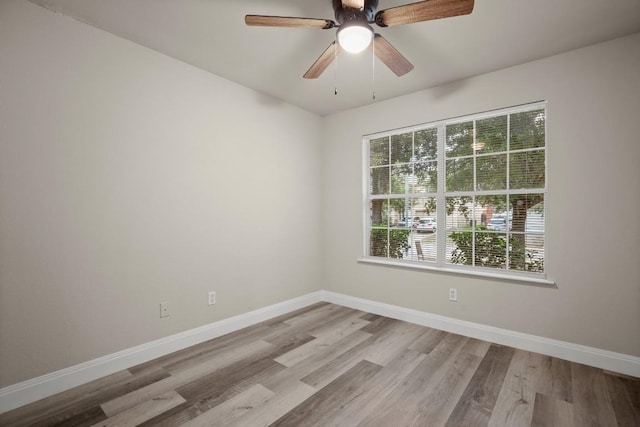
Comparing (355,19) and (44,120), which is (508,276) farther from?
(44,120)

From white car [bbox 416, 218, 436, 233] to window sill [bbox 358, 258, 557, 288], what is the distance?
383 mm

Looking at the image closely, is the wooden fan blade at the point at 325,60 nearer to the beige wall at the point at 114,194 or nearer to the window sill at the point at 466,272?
the beige wall at the point at 114,194

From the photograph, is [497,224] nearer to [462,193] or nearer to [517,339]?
[462,193]

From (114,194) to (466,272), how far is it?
3.22 meters

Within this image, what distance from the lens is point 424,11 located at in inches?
64.6

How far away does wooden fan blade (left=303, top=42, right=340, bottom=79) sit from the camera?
79.4 inches

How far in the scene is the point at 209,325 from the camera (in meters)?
→ 2.93

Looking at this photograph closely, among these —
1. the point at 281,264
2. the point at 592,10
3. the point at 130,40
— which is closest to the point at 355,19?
the point at 592,10

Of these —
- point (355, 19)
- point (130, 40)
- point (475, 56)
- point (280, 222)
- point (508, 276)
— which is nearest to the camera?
point (355, 19)

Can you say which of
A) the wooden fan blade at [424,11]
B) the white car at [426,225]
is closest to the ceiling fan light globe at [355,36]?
the wooden fan blade at [424,11]

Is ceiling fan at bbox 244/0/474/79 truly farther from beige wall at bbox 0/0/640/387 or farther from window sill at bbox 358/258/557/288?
window sill at bbox 358/258/557/288

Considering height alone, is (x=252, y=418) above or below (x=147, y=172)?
below

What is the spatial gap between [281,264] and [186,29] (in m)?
2.49

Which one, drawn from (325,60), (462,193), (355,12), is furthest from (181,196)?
(462,193)
